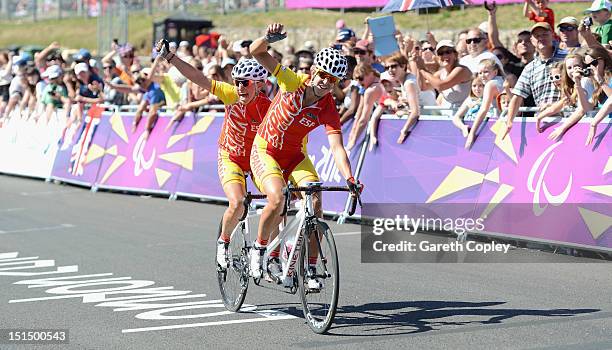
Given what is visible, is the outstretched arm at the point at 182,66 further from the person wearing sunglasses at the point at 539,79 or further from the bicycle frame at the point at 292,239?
the person wearing sunglasses at the point at 539,79

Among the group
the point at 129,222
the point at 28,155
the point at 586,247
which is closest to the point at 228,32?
the point at 28,155

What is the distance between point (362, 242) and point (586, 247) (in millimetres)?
2825

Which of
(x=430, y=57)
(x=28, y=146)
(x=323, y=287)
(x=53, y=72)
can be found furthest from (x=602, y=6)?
(x=28, y=146)

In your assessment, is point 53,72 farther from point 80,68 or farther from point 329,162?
point 329,162

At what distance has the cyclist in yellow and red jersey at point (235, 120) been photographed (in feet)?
31.0

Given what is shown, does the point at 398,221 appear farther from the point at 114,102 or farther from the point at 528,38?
the point at 114,102

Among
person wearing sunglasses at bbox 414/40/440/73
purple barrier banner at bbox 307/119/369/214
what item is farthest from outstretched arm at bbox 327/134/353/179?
person wearing sunglasses at bbox 414/40/440/73

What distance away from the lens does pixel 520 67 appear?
48.3 ft

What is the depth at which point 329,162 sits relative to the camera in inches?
612

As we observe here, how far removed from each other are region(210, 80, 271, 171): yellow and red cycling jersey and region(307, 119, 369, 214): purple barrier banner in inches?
200

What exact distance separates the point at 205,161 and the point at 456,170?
5800 millimetres

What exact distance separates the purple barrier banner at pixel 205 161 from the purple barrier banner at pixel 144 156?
0.16m

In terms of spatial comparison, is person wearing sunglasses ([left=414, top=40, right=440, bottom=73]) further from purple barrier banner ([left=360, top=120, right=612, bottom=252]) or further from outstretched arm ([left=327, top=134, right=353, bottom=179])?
outstretched arm ([left=327, top=134, right=353, bottom=179])

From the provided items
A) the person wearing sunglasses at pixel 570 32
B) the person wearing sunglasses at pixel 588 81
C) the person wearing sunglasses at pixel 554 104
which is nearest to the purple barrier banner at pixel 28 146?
the person wearing sunglasses at pixel 570 32
